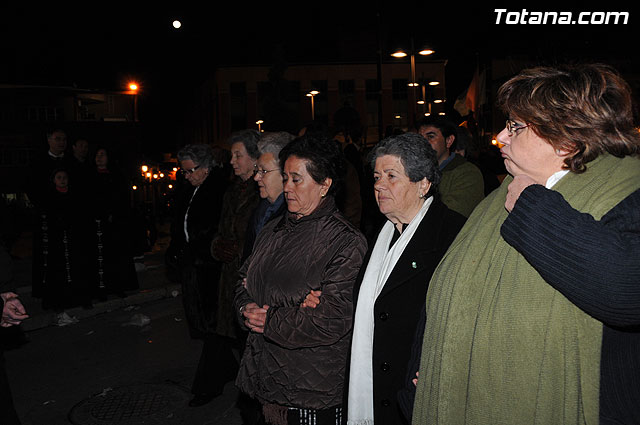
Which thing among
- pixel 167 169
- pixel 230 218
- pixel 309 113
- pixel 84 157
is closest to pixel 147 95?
pixel 309 113

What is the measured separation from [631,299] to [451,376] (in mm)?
669

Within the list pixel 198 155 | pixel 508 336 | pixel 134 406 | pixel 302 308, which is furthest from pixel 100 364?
pixel 508 336

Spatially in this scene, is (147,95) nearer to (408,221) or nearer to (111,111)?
(111,111)

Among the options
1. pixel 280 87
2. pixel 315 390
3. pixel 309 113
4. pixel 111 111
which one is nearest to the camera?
pixel 315 390

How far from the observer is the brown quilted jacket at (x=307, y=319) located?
2.84 metres

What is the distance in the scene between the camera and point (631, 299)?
150cm

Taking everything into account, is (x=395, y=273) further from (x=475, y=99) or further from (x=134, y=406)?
(x=475, y=99)

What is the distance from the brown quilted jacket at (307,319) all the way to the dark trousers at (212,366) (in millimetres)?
1765

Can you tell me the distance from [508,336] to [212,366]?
11.9 ft

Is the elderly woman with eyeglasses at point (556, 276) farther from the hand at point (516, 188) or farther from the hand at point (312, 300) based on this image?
the hand at point (312, 300)

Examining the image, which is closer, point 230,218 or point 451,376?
point 451,376

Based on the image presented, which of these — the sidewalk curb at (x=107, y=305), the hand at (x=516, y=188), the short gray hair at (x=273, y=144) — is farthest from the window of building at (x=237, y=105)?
the hand at (x=516, y=188)

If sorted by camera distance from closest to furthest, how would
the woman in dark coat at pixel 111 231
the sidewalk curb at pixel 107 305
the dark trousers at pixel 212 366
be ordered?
the dark trousers at pixel 212 366 → the sidewalk curb at pixel 107 305 → the woman in dark coat at pixel 111 231

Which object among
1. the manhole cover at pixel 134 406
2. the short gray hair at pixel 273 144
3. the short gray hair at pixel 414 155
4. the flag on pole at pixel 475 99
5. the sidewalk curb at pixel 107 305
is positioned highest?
the flag on pole at pixel 475 99
